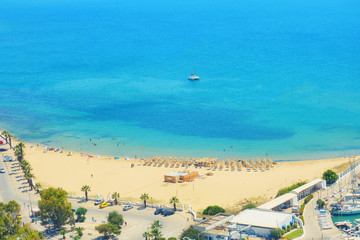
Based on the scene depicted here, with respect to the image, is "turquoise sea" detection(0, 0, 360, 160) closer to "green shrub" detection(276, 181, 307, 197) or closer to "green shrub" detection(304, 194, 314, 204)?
"green shrub" detection(276, 181, 307, 197)

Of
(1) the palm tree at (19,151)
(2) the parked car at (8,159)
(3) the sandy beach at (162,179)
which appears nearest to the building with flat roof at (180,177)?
(3) the sandy beach at (162,179)

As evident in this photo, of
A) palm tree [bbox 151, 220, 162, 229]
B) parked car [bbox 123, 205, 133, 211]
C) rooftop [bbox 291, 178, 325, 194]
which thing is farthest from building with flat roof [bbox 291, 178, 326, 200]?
parked car [bbox 123, 205, 133, 211]

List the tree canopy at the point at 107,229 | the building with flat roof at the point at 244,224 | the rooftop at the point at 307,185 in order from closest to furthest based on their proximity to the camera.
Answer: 1. the building with flat roof at the point at 244,224
2. the tree canopy at the point at 107,229
3. the rooftop at the point at 307,185

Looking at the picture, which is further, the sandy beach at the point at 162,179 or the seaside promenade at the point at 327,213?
the sandy beach at the point at 162,179

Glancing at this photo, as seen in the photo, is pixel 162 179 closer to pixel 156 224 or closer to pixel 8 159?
pixel 156 224

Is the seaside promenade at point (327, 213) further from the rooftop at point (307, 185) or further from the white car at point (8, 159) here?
the white car at point (8, 159)

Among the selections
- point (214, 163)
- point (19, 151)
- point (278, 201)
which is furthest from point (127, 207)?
point (19, 151)

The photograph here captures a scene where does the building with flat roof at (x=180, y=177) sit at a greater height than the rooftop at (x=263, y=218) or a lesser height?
greater
